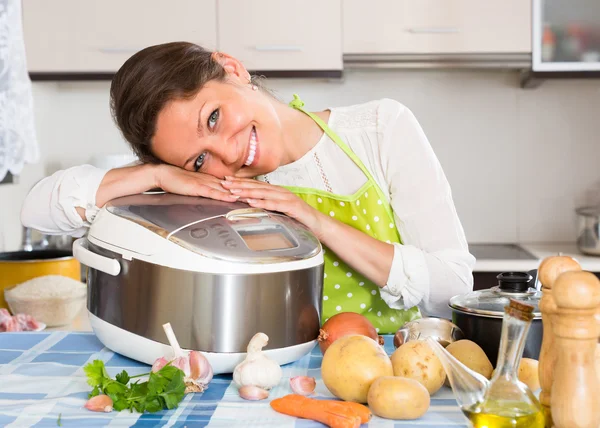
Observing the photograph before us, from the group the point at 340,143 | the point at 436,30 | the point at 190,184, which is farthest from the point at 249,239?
the point at 436,30

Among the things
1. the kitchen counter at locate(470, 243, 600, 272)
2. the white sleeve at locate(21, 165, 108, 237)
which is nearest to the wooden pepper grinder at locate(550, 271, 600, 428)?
the white sleeve at locate(21, 165, 108, 237)

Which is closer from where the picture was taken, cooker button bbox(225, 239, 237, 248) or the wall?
cooker button bbox(225, 239, 237, 248)

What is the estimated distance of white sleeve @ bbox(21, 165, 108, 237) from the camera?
1.29m

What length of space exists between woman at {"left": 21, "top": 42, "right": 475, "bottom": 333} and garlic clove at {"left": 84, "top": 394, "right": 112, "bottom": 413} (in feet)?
1.32

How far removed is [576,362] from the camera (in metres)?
0.67

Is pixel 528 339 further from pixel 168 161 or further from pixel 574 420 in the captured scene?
pixel 168 161

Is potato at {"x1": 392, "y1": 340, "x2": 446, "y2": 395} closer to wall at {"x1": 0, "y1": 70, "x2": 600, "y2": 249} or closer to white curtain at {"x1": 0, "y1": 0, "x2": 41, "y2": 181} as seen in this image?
white curtain at {"x1": 0, "y1": 0, "x2": 41, "y2": 181}

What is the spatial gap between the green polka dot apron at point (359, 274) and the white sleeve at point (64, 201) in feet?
1.28

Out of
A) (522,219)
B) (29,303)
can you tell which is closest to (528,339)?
(29,303)

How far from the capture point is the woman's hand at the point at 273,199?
116 cm

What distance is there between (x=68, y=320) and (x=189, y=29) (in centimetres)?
108

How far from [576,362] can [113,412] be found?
46cm

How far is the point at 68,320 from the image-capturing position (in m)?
1.83

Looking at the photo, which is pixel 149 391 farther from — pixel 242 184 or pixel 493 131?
pixel 493 131
